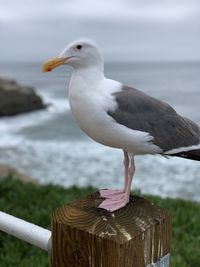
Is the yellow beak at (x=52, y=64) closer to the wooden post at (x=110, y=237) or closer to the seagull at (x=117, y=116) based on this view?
the seagull at (x=117, y=116)

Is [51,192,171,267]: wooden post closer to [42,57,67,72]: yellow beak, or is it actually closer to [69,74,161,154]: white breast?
[69,74,161,154]: white breast

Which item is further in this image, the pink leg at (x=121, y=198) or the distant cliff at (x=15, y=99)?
the distant cliff at (x=15, y=99)

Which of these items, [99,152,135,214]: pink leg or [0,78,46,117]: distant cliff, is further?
[0,78,46,117]: distant cliff

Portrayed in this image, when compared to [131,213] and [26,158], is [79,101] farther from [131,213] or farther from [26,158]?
[26,158]

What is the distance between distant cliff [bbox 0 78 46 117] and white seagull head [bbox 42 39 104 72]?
1954 cm

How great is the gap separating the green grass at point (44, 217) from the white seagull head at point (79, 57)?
71.5 inches

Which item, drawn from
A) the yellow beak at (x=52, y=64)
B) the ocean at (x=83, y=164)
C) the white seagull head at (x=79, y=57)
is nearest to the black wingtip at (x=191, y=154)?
the white seagull head at (x=79, y=57)

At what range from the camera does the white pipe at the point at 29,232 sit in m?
1.69

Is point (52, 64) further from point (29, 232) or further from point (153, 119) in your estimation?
point (29, 232)

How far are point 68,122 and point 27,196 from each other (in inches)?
554

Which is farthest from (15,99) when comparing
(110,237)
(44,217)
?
(110,237)

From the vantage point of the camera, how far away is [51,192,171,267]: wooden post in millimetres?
1368

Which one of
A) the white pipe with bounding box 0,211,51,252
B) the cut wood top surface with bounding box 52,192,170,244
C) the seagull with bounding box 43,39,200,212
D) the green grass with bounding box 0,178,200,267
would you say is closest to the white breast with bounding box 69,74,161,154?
the seagull with bounding box 43,39,200,212

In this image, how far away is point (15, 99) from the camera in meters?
21.6
